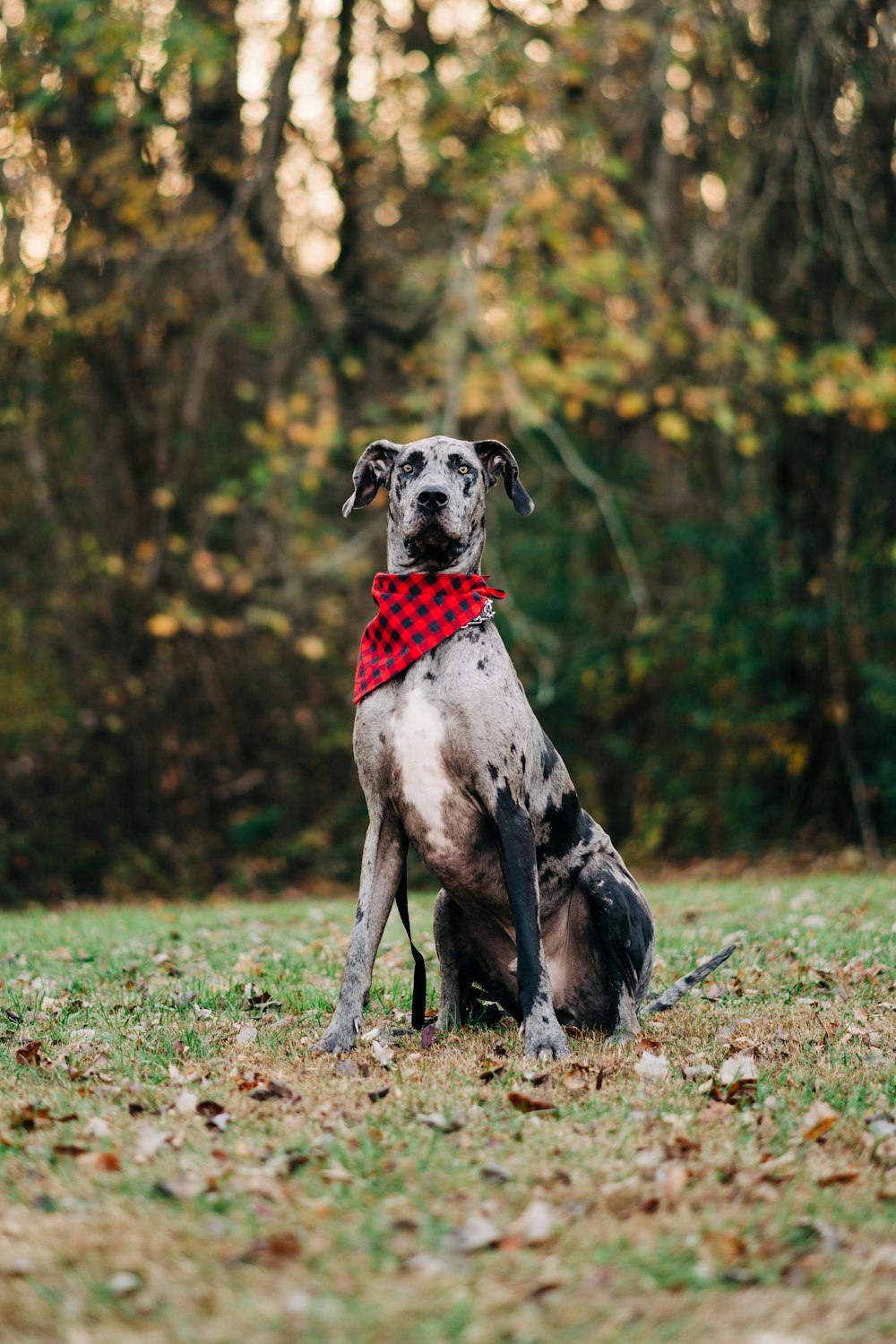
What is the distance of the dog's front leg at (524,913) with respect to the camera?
4.72 m

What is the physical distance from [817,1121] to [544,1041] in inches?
42.5

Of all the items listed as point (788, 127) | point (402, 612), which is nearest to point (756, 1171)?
point (402, 612)

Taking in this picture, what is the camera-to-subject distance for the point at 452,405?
437 inches

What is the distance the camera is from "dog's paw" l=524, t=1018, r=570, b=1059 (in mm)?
4629

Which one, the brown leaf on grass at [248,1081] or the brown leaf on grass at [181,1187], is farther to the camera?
the brown leaf on grass at [248,1081]

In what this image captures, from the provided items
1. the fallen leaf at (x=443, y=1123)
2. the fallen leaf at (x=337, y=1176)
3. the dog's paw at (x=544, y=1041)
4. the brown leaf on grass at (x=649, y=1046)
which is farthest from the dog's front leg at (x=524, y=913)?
the fallen leaf at (x=337, y=1176)

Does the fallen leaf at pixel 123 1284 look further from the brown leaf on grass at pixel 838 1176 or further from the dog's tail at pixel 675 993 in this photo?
the dog's tail at pixel 675 993

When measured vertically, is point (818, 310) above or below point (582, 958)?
above

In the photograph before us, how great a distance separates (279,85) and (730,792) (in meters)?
8.12

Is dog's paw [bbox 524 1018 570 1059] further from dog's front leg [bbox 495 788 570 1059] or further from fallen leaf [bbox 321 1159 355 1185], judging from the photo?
fallen leaf [bbox 321 1159 355 1185]

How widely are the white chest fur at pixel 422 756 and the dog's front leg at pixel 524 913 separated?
22cm

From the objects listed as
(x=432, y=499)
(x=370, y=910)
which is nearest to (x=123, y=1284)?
(x=370, y=910)

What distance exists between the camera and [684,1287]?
9.29 ft

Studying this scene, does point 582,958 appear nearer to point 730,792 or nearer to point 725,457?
point 730,792
